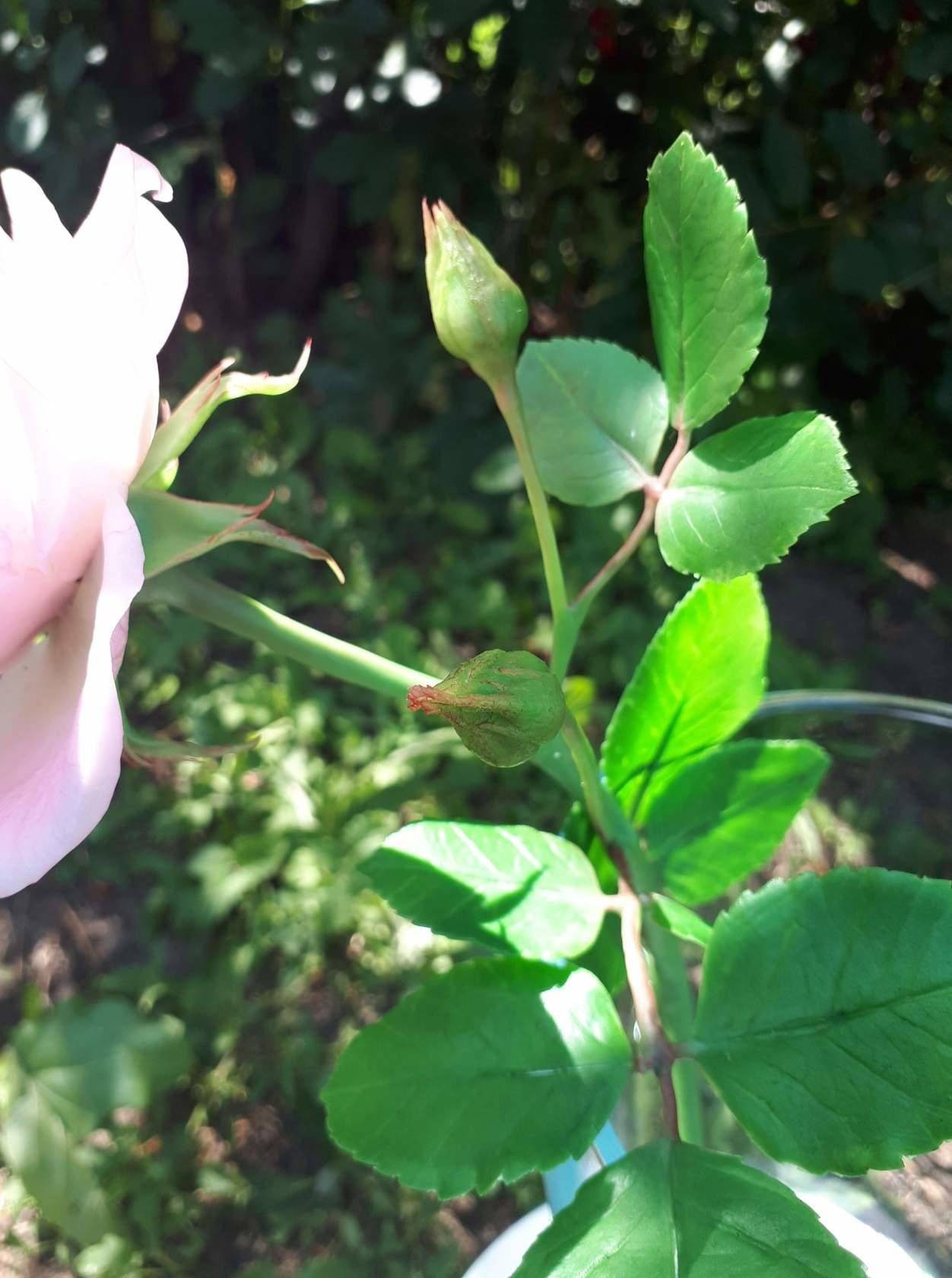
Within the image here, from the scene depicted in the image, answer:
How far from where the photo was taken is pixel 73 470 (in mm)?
189

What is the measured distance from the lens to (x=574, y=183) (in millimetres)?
1042

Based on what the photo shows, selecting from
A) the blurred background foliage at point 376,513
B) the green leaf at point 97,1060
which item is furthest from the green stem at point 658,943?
the green leaf at point 97,1060

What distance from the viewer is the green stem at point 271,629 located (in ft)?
0.70

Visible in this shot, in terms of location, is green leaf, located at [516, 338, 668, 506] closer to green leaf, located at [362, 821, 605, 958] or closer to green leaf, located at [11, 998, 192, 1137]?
green leaf, located at [362, 821, 605, 958]

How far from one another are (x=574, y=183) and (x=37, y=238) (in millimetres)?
935

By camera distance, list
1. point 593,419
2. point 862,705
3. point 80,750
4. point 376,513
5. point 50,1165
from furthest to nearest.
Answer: point 376,513
point 50,1165
point 862,705
point 593,419
point 80,750

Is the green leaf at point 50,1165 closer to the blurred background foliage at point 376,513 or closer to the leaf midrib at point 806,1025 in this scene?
the blurred background foliage at point 376,513

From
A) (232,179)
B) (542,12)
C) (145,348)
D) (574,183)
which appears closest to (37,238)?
(145,348)

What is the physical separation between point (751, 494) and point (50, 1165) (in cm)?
65

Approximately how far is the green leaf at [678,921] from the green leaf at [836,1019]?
0.02m

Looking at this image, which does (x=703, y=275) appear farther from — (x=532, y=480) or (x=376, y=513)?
(x=376, y=513)

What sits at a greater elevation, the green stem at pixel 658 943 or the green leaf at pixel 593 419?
the green leaf at pixel 593 419

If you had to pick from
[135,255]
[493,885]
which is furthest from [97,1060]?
[135,255]

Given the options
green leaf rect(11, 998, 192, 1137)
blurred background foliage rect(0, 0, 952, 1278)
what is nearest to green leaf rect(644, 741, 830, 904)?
blurred background foliage rect(0, 0, 952, 1278)
